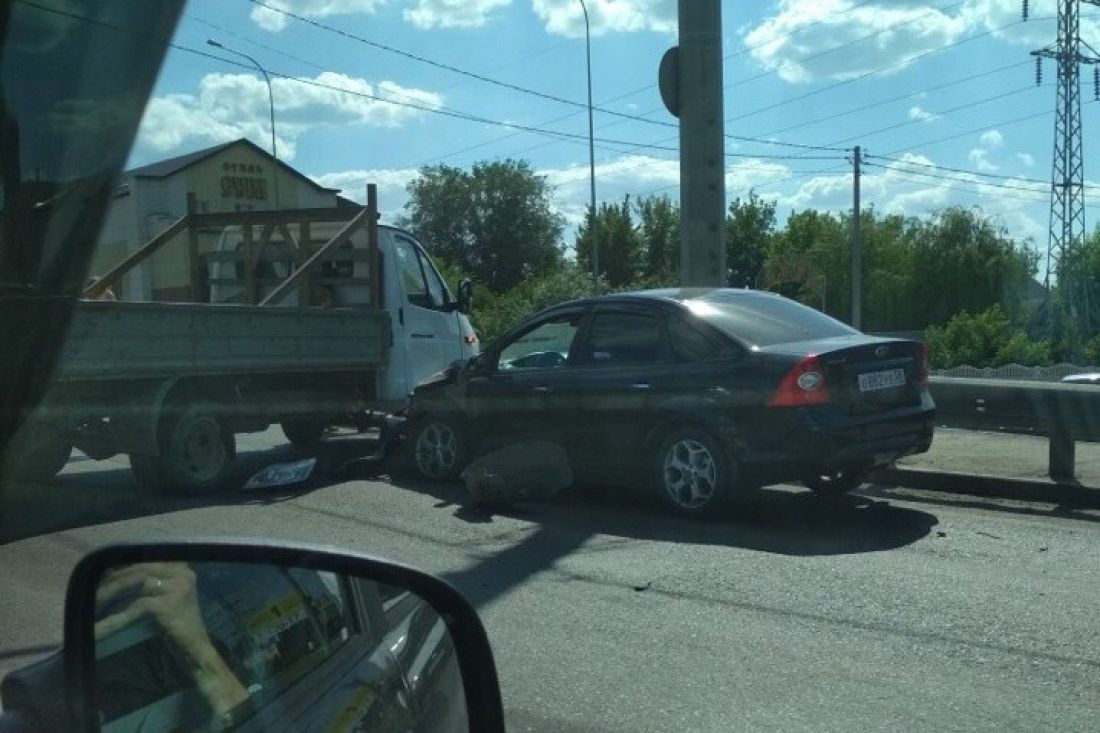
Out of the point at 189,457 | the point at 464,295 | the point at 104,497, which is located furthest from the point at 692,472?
the point at 464,295

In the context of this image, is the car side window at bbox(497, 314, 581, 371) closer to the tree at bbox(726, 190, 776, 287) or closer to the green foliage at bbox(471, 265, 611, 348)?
the green foliage at bbox(471, 265, 611, 348)

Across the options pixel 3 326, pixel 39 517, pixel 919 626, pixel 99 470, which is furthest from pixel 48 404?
pixel 919 626

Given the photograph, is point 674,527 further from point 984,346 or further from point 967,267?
point 967,267

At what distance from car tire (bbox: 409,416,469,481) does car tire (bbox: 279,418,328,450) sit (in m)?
2.03

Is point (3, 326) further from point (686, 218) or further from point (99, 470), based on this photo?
point (686, 218)

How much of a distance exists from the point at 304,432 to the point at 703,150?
5.06 meters

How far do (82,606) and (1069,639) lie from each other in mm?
4619

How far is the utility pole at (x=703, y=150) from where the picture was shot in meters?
12.2

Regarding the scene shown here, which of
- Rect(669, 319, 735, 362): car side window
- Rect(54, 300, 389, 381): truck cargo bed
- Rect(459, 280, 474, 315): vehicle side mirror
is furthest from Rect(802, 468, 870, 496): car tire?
Rect(459, 280, 474, 315): vehicle side mirror

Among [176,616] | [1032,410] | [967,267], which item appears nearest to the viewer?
[176,616]

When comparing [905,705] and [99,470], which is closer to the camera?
[905,705]

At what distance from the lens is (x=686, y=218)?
12398 millimetres

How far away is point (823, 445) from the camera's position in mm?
7793

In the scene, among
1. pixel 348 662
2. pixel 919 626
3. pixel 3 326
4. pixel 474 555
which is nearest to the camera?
pixel 348 662
